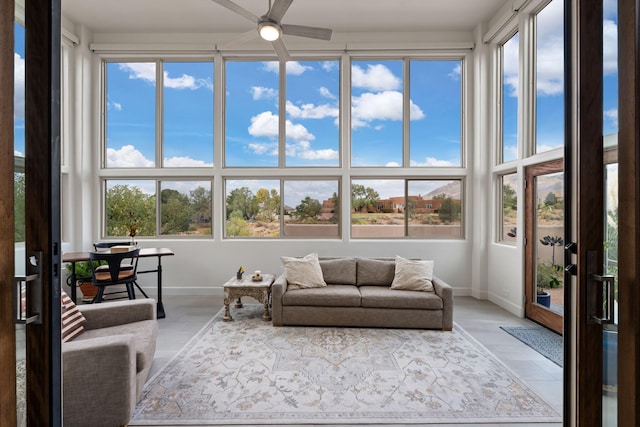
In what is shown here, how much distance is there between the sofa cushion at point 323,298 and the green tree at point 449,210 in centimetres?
234

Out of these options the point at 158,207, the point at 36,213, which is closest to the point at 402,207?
the point at 158,207

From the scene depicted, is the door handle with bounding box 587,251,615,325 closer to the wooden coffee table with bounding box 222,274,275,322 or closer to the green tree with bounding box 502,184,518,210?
the wooden coffee table with bounding box 222,274,275,322

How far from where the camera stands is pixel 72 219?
195 inches

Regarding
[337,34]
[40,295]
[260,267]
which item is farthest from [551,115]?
[40,295]

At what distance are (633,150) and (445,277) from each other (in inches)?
174

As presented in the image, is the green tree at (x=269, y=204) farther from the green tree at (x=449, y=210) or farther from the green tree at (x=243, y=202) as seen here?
the green tree at (x=449, y=210)

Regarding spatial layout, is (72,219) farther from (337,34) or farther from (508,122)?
(508,122)

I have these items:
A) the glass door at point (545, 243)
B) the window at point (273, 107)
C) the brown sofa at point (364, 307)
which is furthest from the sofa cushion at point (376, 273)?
the window at point (273, 107)

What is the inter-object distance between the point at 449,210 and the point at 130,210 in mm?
5372

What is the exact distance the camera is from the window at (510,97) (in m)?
4.38

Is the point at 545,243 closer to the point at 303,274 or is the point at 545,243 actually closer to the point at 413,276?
the point at 413,276

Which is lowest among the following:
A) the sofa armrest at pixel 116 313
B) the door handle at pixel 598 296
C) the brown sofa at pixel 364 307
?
the brown sofa at pixel 364 307

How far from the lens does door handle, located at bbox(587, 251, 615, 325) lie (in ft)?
3.53

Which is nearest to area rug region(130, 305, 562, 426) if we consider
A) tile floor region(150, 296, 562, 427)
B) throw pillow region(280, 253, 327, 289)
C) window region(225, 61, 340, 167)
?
tile floor region(150, 296, 562, 427)
